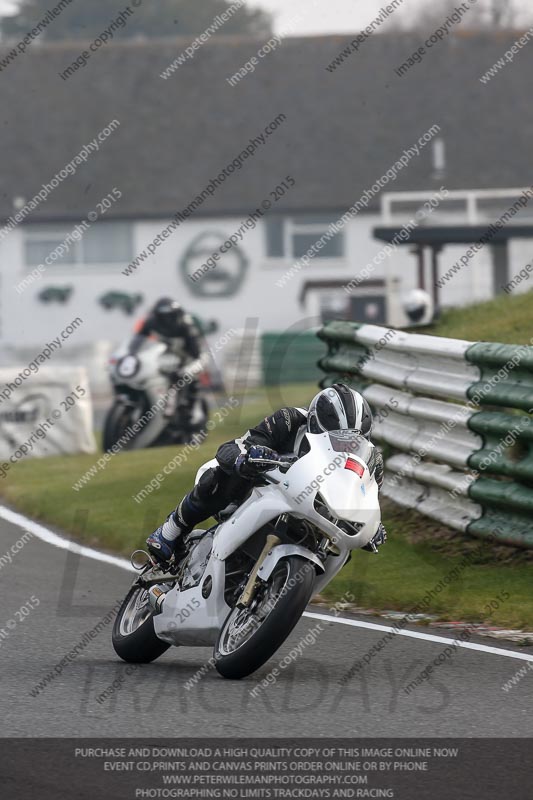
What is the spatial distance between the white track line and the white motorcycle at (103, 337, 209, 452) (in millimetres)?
4480

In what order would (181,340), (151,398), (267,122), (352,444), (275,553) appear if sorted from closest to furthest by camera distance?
(275,553) → (352,444) → (151,398) → (181,340) → (267,122)

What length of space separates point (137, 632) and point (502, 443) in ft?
10.4

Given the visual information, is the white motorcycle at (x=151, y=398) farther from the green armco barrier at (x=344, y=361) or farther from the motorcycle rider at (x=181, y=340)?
the green armco barrier at (x=344, y=361)

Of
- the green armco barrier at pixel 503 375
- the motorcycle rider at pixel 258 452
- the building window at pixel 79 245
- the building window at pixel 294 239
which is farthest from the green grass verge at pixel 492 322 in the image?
the building window at pixel 79 245

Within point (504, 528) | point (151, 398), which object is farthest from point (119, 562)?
point (151, 398)

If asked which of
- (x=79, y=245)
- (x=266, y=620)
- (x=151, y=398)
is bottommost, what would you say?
(x=79, y=245)

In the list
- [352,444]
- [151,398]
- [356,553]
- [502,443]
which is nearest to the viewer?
[352,444]

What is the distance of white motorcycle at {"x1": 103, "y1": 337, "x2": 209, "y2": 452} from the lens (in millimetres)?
17562

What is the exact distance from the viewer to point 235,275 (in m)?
45.3

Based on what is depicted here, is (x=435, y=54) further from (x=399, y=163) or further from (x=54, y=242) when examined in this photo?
(x=54, y=242)

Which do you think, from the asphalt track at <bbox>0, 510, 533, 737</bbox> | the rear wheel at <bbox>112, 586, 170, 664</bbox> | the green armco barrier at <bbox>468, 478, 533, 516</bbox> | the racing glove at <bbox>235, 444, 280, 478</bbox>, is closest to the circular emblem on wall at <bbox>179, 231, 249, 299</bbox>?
the green armco barrier at <bbox>468, 478, 533, 516</bbox>

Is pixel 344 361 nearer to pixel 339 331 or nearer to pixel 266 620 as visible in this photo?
pixel 339 331

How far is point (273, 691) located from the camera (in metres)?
6.32
